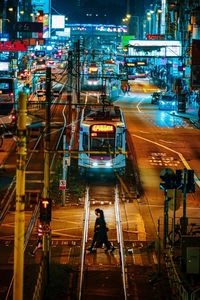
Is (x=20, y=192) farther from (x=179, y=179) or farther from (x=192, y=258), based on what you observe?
(x=179, y=179)

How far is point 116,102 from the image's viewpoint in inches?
3282

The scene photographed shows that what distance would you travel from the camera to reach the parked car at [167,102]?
73.4 metres

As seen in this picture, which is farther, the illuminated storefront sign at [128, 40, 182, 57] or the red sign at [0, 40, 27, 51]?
the illuminated storefront sign at [128, 40, 182, 57]

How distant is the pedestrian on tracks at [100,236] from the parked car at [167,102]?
50.8 metres

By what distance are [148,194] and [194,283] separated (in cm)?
1512

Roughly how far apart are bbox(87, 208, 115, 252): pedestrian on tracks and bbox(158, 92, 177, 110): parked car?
167 ft

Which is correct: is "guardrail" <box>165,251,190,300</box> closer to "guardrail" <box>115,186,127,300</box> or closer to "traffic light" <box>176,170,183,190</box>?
"guardrail" <box>115,186,127,300</box>

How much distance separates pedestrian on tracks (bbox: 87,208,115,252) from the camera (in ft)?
74.6

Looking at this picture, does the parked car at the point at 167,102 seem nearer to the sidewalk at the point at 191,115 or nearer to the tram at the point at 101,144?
the sidewalk at the point at 191,115

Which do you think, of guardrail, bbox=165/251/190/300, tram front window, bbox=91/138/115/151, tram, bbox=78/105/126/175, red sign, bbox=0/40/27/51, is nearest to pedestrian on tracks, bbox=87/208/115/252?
guardrail, bbox=165/251/190/300

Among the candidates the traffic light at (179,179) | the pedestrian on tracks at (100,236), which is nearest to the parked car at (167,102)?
the pedestrian on tracks at (100,236)

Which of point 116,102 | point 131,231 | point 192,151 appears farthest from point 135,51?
point 131,231

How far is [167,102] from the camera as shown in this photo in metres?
73.5

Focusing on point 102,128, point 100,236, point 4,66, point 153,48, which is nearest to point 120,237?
point 100,236
